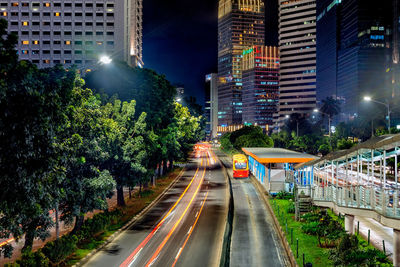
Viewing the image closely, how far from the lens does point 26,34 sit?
125500mm

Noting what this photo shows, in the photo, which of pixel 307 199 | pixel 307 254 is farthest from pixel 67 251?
pixel 307 199

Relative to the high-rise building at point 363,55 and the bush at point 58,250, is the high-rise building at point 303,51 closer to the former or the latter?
the high-rise building at point 363,55

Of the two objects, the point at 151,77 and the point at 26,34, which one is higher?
the point at 26,34

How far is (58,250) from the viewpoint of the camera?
719 inches

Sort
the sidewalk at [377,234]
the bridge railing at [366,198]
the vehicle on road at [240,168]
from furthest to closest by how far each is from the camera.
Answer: the vehicle on road at [240,168] < the sidewalk at [377,234] < the bridge railing at [366,198]

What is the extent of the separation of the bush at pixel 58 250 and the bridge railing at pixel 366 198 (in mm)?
15922

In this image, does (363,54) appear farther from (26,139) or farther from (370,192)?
(26,139)

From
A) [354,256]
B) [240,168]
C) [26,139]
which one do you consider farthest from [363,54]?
[26,139]

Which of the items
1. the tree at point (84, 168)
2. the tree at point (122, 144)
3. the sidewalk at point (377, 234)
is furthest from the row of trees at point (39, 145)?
the sidewalk at point (377, 234)

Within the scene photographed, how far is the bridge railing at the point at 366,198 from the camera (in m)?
14.6

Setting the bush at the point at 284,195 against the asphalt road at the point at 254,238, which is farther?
the bush at the point at 284,195

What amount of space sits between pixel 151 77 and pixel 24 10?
11340 centimetres

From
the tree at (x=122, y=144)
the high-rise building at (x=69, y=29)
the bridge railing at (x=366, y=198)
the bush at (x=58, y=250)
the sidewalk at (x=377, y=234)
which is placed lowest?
the sidewalk at (x=377, y=234)

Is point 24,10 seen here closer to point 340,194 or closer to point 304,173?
point 304,173
